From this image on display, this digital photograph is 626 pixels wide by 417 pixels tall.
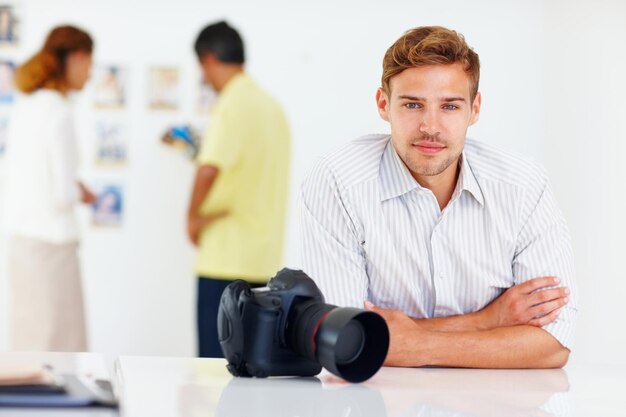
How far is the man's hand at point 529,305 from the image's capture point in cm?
182

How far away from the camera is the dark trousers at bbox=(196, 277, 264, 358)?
3352mm

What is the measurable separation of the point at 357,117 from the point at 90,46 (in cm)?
136

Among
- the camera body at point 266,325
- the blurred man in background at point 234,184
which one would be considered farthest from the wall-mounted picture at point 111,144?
the camera body at point 266,325

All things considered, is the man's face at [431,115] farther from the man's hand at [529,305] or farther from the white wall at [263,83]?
the white wall at [263,83]

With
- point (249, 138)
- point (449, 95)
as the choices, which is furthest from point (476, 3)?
point (449, 95)

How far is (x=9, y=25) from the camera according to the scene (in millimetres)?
4484

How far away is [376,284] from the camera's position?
6.21 ft

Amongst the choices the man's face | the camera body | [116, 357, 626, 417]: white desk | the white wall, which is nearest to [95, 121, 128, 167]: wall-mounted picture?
the white wall

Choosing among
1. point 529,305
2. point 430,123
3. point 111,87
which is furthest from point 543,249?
point 111,87

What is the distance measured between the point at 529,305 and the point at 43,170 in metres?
2.22

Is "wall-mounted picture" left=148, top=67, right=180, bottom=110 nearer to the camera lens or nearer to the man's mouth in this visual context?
the man's mouth

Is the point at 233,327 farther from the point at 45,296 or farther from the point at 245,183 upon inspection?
the point at 45,296

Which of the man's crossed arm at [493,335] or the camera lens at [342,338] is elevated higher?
the camera lens at [342,338]

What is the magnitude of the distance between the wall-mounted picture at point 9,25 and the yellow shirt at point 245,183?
1464mm
